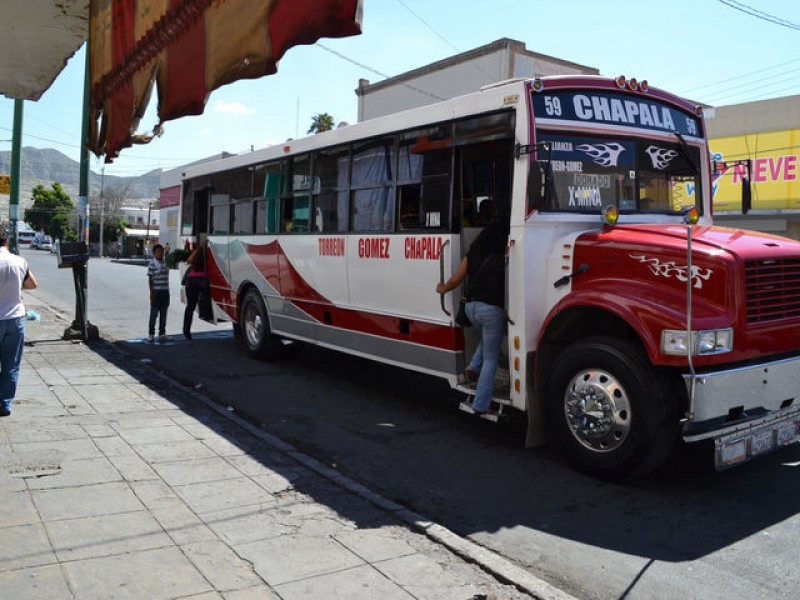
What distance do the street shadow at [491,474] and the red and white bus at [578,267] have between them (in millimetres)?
353

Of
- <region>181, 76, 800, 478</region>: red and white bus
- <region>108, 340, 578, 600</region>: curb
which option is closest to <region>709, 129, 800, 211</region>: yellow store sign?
<region>181, 76, 800, 478</region>: red and white bus

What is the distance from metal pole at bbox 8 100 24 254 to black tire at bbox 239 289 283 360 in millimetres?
7373

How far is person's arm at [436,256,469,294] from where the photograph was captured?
633 centimetres

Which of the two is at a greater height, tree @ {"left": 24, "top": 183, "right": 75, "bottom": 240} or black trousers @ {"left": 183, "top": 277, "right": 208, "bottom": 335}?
tree @ {"left": 24, "top": 183, "right": 75, "bottom": 240}

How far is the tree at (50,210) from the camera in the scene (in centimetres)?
8494

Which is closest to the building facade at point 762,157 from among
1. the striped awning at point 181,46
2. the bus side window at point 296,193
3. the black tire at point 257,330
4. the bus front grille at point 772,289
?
the bus side window at point 296,193

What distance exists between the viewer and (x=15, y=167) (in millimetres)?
15039

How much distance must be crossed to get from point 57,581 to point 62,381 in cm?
547

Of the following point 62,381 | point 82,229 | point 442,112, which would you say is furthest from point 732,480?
point 82,229

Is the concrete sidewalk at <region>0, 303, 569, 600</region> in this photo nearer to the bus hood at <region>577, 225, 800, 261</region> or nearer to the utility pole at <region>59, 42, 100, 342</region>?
the bus hood at <region>577, 225, 800, 261</region>

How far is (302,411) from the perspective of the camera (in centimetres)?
762

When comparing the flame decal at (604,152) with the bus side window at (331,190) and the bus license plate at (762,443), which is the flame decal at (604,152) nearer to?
the bus license plate at (762,443)

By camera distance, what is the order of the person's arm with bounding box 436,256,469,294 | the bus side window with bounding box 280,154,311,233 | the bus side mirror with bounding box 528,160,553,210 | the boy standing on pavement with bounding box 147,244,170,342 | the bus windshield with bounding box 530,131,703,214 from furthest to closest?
the boy standing on pavement with bounding box 147,244,170,342 → the bus side window with bounding box 280,154,311,233 → the person's arm with bounding box 436,256,469,294 → the bus windshield with bounding box 530,131,703,214 → the bus side mirror with bounding box 528,160,553,210

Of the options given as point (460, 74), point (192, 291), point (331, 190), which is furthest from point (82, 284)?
point (460, 74)
